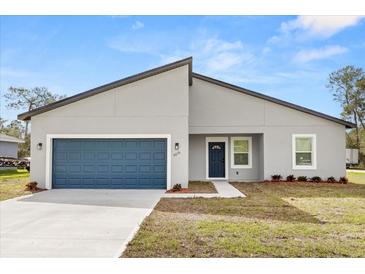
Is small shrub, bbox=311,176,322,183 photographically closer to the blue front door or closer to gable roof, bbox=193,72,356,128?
gable roof, bbox=193,72,356,128

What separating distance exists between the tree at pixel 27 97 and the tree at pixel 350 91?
34.2 metres

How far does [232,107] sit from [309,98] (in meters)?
16.3

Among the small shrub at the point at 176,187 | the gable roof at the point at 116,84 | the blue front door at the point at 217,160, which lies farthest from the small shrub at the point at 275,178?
the gable roof at the point at 116,84

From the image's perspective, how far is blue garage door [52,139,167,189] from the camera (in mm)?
12602

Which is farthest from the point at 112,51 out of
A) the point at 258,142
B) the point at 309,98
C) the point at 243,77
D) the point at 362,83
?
the point at 362,83

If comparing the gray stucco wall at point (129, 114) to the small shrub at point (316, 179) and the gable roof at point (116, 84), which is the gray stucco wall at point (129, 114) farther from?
the small shrub at point (316, 179)

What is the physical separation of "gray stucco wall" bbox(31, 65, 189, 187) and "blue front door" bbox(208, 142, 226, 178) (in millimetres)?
4094

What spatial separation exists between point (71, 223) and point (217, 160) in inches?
414

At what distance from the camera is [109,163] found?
12719 mm

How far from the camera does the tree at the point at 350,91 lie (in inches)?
1407

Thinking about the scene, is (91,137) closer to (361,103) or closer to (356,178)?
(356,178)

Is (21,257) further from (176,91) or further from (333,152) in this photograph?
(333,152)

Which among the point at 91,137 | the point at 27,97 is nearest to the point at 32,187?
the point at 91,137

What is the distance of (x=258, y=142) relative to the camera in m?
16.1
